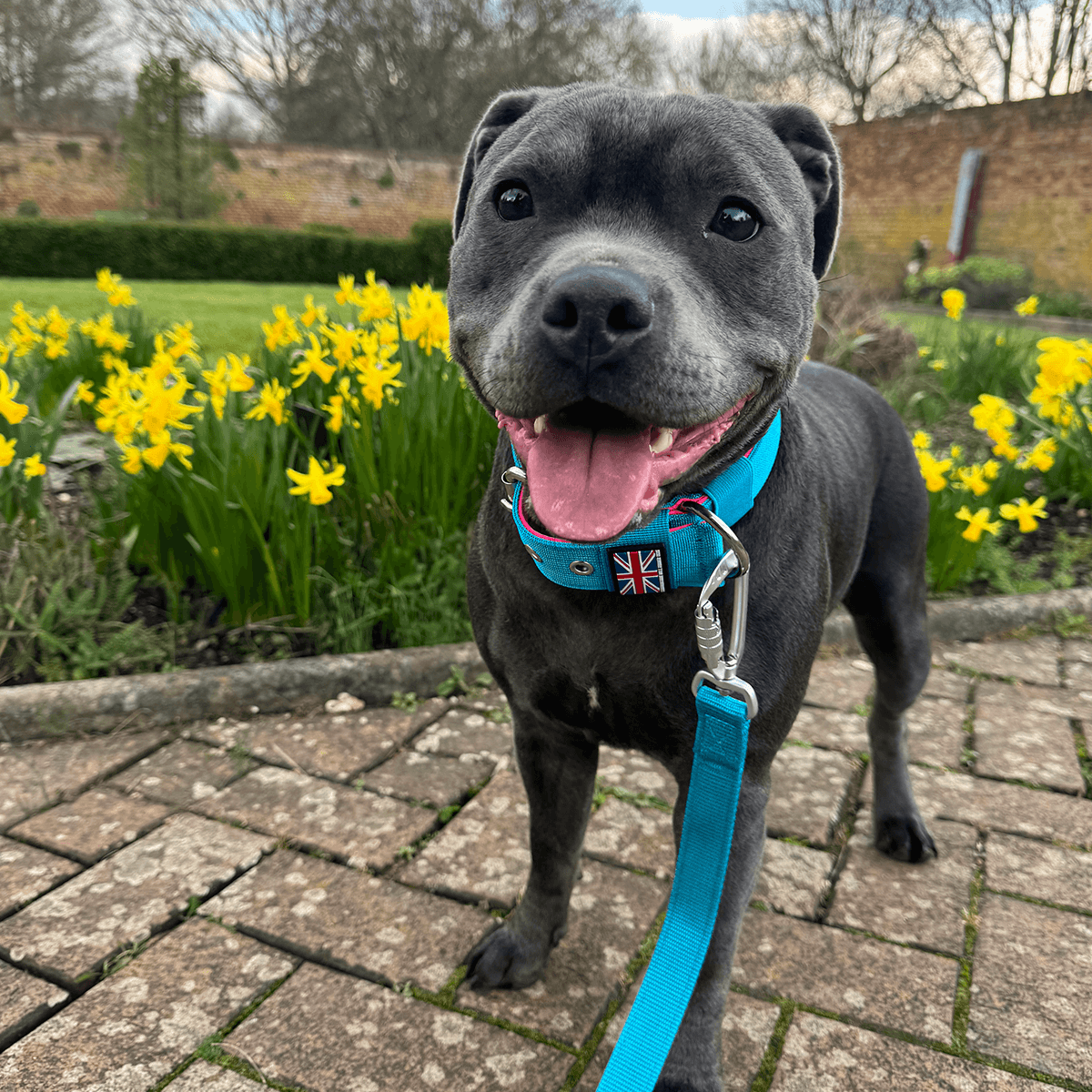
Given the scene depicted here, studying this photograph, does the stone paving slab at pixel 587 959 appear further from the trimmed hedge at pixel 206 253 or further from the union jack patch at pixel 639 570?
the trimmed hedge at pixel 206 253

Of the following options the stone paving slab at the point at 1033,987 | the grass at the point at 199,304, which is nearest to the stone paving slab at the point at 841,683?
the stone paving slab at the point at 1033,987

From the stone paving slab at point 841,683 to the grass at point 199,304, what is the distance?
442cm

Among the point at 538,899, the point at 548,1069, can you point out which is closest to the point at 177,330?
the point at 538,899

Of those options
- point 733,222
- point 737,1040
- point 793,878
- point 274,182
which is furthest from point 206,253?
point 737,1040

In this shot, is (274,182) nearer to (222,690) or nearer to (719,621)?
(222,690)

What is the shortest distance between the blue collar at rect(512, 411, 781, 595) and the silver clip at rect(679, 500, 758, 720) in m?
0.03

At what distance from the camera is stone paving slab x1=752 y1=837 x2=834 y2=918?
2.11 metres

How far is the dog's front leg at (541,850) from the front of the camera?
181cm

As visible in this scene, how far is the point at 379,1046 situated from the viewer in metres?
1.68

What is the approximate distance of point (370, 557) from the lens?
339 cm

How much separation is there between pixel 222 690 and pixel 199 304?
9723 mm

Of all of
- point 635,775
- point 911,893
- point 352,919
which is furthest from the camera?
point 635,775

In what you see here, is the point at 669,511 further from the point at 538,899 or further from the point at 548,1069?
the point at 548,1069

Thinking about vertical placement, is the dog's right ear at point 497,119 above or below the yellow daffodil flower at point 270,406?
above
